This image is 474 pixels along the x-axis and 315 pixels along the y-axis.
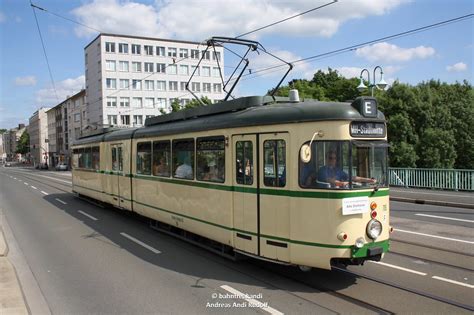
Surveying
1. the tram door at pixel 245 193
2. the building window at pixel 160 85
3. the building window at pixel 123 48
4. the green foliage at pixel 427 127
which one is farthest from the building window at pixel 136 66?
the tram door at pixel 245 193

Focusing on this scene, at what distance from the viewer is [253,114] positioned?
759 cm

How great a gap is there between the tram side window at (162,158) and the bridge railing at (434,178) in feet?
57.4

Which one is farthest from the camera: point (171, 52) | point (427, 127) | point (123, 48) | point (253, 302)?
point (171, 52)

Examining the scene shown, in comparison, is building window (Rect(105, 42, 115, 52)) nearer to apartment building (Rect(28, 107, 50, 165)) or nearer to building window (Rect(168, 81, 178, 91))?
building window (Rect(168, 81, 178, 91))

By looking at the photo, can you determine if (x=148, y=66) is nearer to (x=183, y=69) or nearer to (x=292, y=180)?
(x=183, y=69)

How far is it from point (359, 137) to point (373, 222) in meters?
1.32

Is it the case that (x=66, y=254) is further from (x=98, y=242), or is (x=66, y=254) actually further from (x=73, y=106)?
(x=73, y=106)

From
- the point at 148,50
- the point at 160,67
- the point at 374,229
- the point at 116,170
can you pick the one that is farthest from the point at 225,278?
the point at 160,67

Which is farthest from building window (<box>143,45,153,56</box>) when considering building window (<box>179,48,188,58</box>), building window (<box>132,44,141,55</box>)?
building window (<box>179,48,188,58</box>)

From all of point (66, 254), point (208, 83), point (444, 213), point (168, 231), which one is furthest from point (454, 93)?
point (208, 83)

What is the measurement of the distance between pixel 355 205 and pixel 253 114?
2297 millimetres

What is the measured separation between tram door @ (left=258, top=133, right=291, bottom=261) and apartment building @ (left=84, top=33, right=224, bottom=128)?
70.8 meters

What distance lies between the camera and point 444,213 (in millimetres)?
14836

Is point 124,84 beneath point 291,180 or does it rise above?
above
